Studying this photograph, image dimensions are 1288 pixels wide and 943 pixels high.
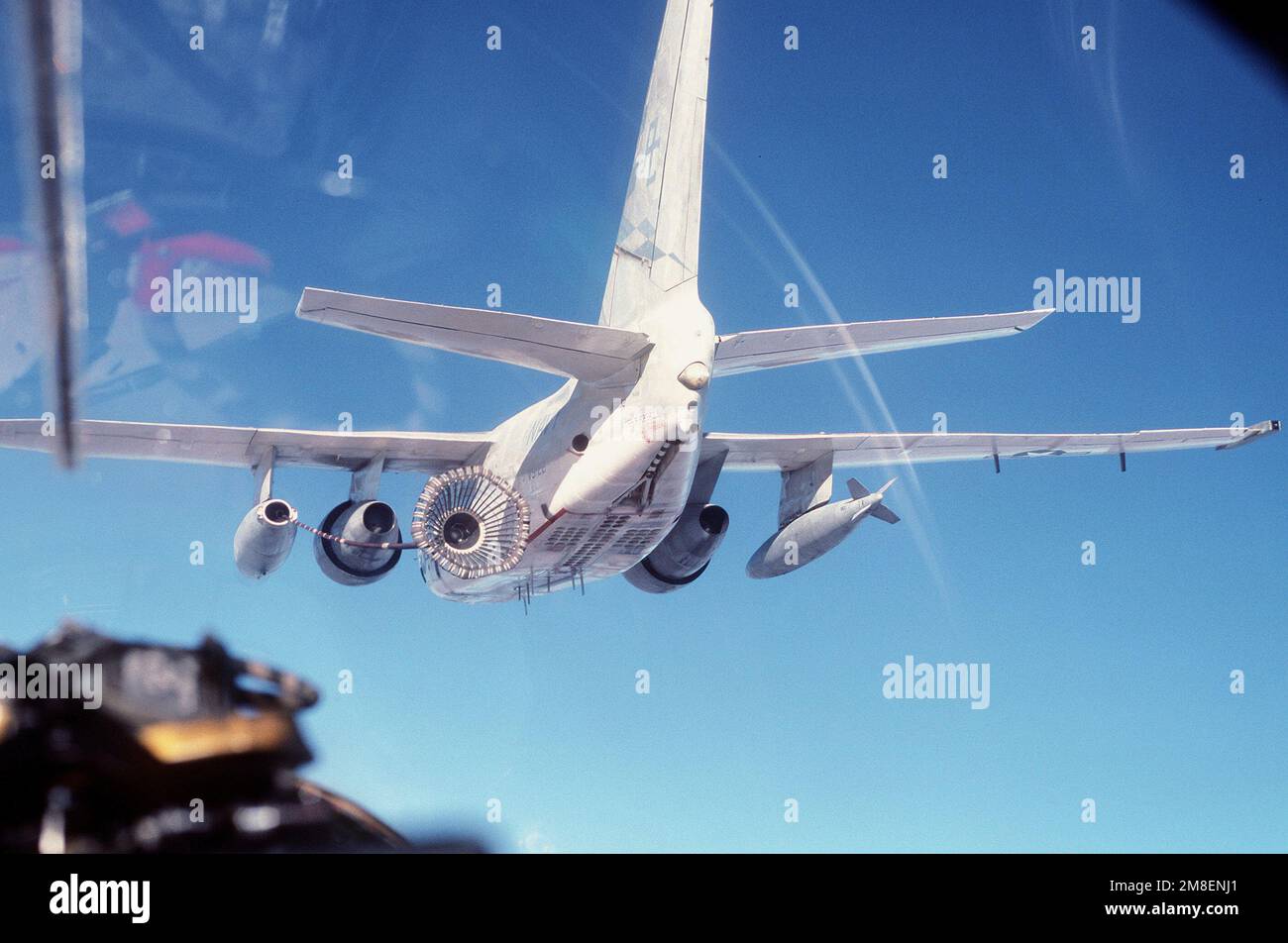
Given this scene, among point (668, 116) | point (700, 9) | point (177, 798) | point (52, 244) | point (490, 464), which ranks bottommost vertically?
point (177, 798)

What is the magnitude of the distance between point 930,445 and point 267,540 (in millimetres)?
8298

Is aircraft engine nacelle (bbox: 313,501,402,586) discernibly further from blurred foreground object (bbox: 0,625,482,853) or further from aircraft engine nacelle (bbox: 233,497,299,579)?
blurred foreground object (bbox: 0,625,482,853)

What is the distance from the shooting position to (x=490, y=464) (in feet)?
43.1

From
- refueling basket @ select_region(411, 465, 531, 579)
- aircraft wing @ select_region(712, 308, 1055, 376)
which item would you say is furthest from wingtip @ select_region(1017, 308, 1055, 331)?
refueling basket @ select_region(411, 465, 531, 579)

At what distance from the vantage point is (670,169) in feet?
35.3

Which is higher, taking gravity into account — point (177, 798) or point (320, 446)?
point (320, 446)

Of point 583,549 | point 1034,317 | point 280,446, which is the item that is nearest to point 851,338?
point 1034,317

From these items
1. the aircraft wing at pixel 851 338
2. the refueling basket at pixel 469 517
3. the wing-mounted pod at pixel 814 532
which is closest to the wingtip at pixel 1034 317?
the aircraft wing at pixel 851 338

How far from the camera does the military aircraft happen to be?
375 inches

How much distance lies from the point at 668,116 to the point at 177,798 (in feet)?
25.0

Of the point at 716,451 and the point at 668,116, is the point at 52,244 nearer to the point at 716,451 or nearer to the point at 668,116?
the point at 668,116

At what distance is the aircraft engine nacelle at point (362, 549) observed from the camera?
1291cm
